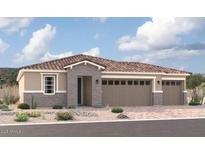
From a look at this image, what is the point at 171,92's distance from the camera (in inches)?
1368

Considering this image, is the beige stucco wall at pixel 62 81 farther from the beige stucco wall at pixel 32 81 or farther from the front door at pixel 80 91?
the front door at pixel 80 91

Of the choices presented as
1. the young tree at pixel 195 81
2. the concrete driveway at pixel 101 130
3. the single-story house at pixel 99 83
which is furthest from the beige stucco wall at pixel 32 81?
the young tree at pixel 195 81

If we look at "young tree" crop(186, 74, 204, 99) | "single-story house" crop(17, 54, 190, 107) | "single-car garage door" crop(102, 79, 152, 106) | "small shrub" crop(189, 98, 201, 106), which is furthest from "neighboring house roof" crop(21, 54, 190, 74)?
"young tree" crop(186, 74, 204, 99)

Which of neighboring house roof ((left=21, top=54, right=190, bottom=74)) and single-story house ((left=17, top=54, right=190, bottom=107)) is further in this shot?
neighboring house roof ((left=21, top=54, right=190, bottom=74))

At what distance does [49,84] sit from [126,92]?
241 inches

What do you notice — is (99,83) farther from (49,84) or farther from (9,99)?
(9,99)

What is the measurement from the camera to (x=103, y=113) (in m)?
25.4

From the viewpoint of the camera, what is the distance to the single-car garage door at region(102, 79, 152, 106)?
105ft

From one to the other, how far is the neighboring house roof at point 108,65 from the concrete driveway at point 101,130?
1070cm

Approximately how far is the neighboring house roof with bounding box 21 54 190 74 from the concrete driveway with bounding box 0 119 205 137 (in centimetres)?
1070

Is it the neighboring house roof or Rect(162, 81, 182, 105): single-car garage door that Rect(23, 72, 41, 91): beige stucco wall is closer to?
the neighboring house roof

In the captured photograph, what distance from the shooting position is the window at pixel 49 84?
29891 mm

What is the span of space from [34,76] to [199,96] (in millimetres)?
15595
